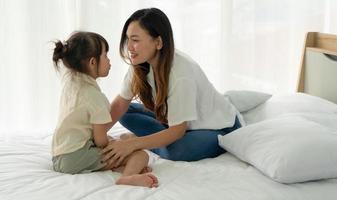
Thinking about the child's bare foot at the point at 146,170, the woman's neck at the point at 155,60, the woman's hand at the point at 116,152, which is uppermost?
the woman's neck at the point at 155,60

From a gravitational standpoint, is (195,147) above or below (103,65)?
below

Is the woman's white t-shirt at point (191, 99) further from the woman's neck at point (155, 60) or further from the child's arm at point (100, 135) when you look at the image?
the child's arm at point (100, 135)

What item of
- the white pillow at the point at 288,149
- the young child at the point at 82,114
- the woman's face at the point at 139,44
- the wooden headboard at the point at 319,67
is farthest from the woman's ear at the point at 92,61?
the wooden headboard at the point at 319,67

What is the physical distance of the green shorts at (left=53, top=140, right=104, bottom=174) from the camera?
1295 mm

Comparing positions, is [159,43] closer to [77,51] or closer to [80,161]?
[77,51]

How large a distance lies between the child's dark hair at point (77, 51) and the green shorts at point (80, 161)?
0.25 meters

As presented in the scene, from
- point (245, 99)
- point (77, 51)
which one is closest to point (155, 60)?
point (77, 51)

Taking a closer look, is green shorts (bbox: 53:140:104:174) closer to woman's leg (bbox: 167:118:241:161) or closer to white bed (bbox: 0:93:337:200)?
white bed (bbox: 0:93:337:200)

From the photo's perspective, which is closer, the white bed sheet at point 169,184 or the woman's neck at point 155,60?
the white bed sheet at point 169,184

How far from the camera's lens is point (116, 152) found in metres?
1.34

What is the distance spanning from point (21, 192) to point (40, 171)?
163 millimetres

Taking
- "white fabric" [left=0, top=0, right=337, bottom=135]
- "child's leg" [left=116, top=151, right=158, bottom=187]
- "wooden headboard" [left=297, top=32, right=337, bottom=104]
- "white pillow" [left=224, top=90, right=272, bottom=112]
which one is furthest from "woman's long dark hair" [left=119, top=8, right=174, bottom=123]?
"wooden headboard" [left=297, top=32, right=337, bottom=104]

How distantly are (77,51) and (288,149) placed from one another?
71 centimetres

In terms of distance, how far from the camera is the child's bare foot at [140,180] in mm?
1192
